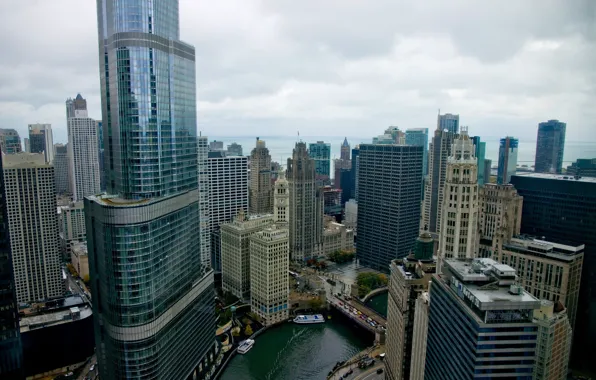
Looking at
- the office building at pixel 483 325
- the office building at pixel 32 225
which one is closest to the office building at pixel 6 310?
the office building at pixel 483 325

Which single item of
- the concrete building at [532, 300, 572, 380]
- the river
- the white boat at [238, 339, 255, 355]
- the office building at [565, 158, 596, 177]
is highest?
the office building at [565, 158, 596, 177]

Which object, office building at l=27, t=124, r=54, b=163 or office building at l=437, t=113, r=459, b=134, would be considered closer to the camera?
office building at l=27, t=124, r=54, b=163

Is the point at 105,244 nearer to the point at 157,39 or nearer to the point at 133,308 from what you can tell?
the point at 133,308

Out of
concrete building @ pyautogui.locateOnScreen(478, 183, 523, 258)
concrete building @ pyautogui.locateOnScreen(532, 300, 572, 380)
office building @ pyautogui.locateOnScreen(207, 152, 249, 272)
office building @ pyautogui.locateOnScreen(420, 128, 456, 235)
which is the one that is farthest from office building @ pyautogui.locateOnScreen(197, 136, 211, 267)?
concrete building @ pyautogui.locateOnScreen(532, 300, 572, 380)

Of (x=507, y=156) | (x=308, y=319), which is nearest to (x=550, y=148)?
(x=507, y=156)

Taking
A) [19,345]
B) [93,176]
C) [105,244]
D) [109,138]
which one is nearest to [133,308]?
[105,244]

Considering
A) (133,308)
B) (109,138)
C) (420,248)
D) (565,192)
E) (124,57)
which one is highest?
(124,57)

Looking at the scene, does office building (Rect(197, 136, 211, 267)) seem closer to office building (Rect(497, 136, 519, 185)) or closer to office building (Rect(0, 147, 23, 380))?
office building (Rect(0, 147, 23, 380))

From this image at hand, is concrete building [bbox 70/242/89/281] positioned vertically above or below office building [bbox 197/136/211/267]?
below
